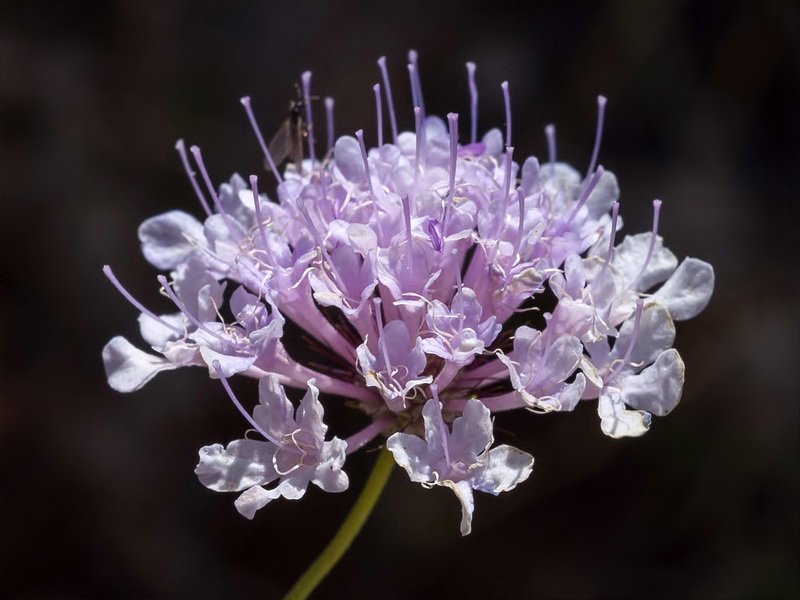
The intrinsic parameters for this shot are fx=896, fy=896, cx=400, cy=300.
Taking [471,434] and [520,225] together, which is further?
[520,225]

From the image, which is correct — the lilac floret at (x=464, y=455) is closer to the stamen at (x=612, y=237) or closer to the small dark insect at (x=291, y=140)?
the stamen at (x=612, y=237)

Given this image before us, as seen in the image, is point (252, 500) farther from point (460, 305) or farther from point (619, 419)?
point (619, 419)

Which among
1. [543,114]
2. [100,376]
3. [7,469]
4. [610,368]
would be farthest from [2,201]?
[610,368]

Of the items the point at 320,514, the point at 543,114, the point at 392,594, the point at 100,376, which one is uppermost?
the point at 543,114

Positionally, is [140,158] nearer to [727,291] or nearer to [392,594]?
[392,594]

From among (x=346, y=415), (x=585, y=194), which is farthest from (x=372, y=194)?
(x=346, y=415)

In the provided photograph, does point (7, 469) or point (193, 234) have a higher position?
point (193, 234)

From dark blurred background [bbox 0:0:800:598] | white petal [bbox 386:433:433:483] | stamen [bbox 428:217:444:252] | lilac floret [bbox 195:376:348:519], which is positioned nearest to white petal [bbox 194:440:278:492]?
lilac floret [bbox 195:376:348:519]
